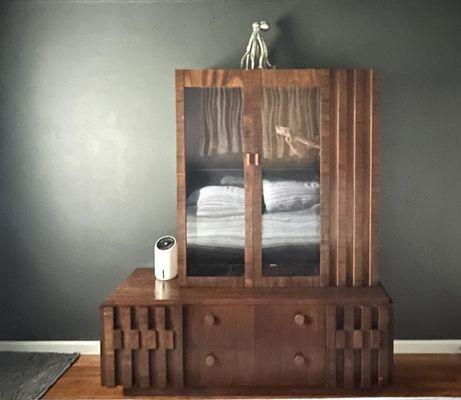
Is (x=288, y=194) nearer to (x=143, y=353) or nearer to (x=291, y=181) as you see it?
(x=291, y=181)

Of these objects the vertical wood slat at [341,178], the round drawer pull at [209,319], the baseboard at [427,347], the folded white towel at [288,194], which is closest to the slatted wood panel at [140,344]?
the round drawer pull at [209,319]

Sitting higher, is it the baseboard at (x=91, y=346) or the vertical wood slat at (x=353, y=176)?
the vertical wood slat at (x=353, y=176)

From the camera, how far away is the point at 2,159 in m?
3.30

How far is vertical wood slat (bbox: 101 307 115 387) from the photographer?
2652 mm

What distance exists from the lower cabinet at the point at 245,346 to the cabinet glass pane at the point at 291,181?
0.27m

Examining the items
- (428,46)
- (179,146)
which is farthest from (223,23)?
(428,46)

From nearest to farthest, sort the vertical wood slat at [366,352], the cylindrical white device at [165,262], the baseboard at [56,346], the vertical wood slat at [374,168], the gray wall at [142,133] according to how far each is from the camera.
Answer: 1. the vertical wood slat at [366,352]
2. the vertical wood slat at [374,168]
3. the cylindrical white device at [165,262]
4. the gray wall at [142,133]
5. the baseboard at [56,346]

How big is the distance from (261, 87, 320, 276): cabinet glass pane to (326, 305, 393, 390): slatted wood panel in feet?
0.97

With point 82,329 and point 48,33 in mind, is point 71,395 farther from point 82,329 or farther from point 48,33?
point 48,33

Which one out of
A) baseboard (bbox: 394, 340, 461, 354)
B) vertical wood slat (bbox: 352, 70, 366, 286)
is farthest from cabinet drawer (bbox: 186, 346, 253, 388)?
baseboard (bbox: 394, 340, 461, 354)

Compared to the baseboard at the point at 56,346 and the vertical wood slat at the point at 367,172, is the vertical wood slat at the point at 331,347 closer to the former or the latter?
the vertical wood slat at the point at 367,172

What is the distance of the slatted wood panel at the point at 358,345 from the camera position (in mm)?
2646

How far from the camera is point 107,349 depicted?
2666 millimetres

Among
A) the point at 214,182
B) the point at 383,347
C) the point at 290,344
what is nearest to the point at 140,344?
the point at 290,344
